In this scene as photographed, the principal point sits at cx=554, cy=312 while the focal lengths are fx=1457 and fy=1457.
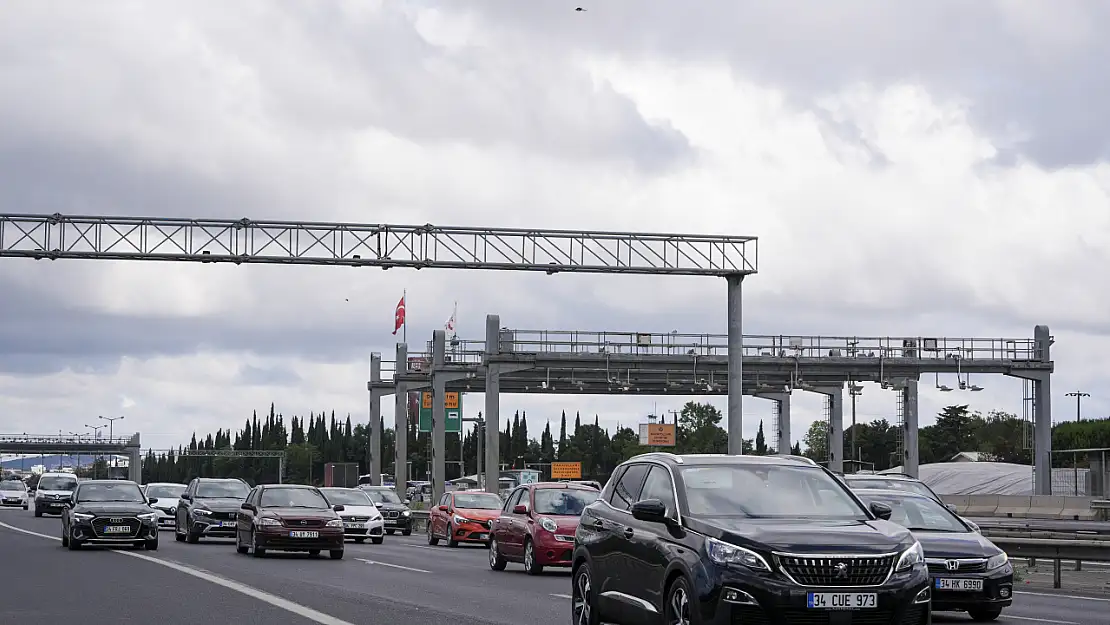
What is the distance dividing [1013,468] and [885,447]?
5609 cm

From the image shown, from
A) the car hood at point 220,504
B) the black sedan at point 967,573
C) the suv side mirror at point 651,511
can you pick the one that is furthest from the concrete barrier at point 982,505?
the suv side mirror at point 651,511

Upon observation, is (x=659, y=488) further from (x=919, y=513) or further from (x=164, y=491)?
(x=164, y=491)

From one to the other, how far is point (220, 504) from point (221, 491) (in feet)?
3.21

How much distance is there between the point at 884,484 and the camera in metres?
20.8

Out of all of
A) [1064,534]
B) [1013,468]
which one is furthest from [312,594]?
[1013,468]

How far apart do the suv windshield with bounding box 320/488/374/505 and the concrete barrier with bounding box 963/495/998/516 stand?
25713 mm

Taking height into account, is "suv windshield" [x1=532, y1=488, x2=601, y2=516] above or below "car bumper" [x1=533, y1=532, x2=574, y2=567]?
above

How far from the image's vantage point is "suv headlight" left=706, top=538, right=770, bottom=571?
10403 millimetres

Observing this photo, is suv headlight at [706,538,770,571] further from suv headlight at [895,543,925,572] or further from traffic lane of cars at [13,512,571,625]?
traffic lane of cars at [13,512,571,625]

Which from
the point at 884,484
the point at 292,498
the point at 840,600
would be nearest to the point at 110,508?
the point at 292,498

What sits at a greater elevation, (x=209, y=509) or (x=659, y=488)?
(x=659, y=488)

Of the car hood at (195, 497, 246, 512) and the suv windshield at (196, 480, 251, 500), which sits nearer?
the car hood at (195, 497, 246, 512)

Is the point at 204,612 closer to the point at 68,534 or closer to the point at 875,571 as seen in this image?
the point at 875,571

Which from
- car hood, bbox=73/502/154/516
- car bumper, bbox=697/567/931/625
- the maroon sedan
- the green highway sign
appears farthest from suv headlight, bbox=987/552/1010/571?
the green highway sign
